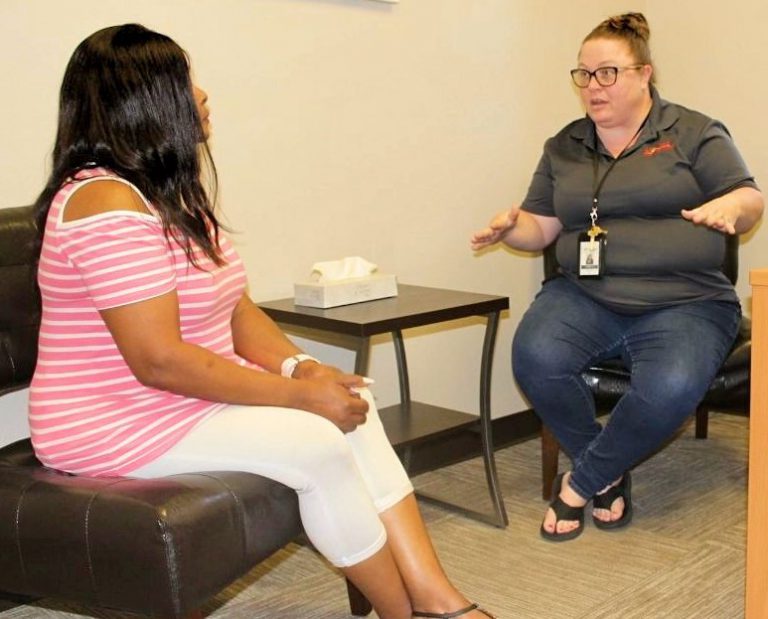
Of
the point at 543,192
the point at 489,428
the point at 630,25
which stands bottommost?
the point at 489,428

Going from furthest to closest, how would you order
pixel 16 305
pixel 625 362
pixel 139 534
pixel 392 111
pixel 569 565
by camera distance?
pixel 392 111 < pixel 625 362 < pixel 569 565 < pixel 16 305 < pixel 139 534

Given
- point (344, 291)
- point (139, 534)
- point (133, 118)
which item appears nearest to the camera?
point (139, 534)

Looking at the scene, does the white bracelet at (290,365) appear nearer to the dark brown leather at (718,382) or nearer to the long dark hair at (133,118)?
the long dark hair at (133,118)

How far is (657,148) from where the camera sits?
2.66 m

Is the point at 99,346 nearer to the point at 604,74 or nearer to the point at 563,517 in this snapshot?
the point at 563,517

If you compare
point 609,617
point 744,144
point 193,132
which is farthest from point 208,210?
point 744,144

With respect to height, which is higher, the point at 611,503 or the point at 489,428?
the point at 489,428

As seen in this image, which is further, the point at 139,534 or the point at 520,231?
the point at 520,231

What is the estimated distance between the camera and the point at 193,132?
1.74m

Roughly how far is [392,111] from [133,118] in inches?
53.8

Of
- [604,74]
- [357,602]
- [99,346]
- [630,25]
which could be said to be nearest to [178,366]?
[99,346]

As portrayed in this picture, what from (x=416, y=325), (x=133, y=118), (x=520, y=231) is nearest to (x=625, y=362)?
(x=520, y=231)

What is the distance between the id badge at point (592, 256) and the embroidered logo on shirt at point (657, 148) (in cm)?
24

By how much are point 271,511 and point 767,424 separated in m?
0.84
